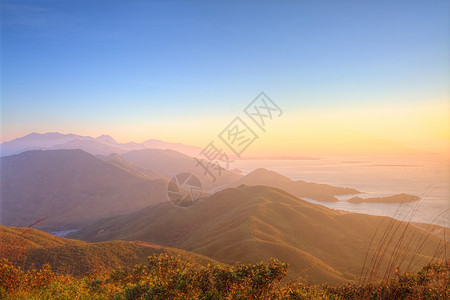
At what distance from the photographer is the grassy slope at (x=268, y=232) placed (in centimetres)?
2838

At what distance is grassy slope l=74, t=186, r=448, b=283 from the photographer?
2838 cm

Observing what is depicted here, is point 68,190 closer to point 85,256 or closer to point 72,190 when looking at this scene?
point 72,190

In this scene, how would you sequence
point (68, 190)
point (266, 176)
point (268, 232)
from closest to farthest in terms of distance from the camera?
point (268, 232) < point (68, 190) < point (266, 176)

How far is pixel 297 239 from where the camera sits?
1428 inches

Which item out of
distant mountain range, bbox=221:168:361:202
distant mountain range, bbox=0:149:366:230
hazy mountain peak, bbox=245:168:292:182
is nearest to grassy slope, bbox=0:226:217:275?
distant mountain range, bbox=0:149:366:230

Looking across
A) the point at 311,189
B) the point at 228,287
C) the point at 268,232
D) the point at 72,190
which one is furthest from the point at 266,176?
the point at 228,287

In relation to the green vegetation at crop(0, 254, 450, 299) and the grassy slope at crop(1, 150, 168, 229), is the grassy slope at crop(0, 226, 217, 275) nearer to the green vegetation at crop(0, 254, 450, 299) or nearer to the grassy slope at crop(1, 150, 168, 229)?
the green vegetation at crop(0, 254, 450, 299)

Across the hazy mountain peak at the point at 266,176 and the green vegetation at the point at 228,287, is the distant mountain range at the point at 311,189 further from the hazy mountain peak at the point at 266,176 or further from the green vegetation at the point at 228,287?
the green vegetation at the point at 228,287

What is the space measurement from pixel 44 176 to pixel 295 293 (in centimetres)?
14412

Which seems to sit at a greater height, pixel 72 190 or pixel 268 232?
pixel 268 232

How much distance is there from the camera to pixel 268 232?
121 feet

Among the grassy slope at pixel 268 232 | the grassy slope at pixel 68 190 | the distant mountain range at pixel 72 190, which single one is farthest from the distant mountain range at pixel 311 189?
the grassy slope at pixel 68 190

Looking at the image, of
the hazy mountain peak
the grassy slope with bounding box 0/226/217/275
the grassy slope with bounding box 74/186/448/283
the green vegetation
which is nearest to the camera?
the green vegetation

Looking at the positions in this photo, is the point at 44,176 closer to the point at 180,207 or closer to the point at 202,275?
the point at 180,207
